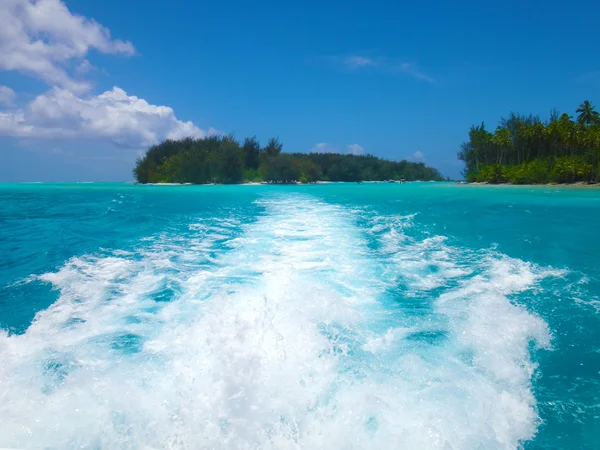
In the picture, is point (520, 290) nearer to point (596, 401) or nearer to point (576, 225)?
point (596, 401)

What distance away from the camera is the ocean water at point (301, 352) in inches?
93.1

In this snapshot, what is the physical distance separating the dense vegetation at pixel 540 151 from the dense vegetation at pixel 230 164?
2967cm

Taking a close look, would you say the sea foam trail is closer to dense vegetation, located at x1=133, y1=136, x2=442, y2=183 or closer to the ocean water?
the ocean water

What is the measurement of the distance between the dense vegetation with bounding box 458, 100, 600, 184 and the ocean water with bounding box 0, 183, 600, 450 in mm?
43136

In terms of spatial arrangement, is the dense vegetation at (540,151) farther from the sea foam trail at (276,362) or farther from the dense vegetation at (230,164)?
the sea foam trail at (276,362)

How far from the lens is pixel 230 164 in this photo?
6500cm

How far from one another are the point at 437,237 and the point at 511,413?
6.74 m

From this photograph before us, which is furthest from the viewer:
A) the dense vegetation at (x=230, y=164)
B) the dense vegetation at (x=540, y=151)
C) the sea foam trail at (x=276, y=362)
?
the dense vegetation at (x=230, y=164)

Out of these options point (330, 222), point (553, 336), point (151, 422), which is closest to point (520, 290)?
point (553, 336)

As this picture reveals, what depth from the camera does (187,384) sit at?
2.83 meters

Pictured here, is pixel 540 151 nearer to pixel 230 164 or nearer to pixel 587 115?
pixel 587 115

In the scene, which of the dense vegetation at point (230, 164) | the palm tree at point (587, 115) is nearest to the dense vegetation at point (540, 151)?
the palm tree at point (587, 115)

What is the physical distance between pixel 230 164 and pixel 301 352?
63.9 meters

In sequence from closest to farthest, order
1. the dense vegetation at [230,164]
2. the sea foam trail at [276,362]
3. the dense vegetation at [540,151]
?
the sea foam trail at [276,362]
the dense vegetation at [540,151]
the dense vegetation at [230,164]
